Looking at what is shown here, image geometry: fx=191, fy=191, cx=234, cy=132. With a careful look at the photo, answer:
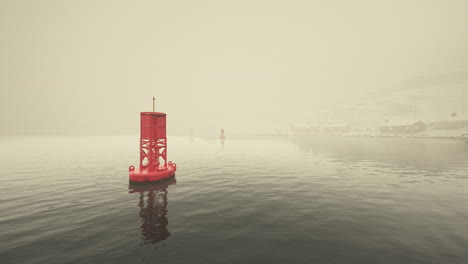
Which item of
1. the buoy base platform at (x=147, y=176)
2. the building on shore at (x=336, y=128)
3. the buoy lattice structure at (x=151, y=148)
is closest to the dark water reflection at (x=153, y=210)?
the buoy base platform at (x=147, y=176)

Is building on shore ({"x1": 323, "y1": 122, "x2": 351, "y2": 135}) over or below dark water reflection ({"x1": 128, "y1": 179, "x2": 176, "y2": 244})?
over

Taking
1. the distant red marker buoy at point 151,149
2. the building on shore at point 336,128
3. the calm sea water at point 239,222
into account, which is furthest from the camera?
the building on shore at point 336,128

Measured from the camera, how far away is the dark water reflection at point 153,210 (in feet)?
28.3

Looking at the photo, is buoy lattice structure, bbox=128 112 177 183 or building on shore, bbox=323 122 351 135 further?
building on shore, bbox=323 122 351 135

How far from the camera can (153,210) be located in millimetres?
11664

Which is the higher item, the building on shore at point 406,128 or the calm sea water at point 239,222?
the building on shore at point 406,128

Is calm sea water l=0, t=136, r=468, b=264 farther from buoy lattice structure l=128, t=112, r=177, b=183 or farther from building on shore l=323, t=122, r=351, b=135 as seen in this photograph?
building on shore l=323, t=122, r=351, b=135

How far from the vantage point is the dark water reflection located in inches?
339

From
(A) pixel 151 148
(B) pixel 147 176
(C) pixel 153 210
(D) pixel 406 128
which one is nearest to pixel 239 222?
(C) pixel 153 210

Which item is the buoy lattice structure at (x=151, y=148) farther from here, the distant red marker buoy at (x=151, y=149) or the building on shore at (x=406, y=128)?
the building on shore at (x=406, y=128)

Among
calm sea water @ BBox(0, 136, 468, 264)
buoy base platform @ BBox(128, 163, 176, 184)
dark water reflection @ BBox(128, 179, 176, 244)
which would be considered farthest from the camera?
buoy base platform @ BBox(128, 163, 176, 184)

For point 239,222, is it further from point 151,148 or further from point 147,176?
point 151,148

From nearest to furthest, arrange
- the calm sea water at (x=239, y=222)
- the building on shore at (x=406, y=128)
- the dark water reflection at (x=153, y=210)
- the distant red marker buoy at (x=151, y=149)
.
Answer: the calm sea water at (x=239, y=222) < the dark water reflection at (x=153, y=210) < the distant red marker buoy at (x=151, y=149) < the building on shore at (x=406, y=128)

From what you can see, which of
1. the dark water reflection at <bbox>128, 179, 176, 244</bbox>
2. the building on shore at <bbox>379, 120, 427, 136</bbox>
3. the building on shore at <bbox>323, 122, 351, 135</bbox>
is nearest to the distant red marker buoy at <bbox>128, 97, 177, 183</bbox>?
the dark water reflection at <bbox>128, 179, 176, 244</bbox>
